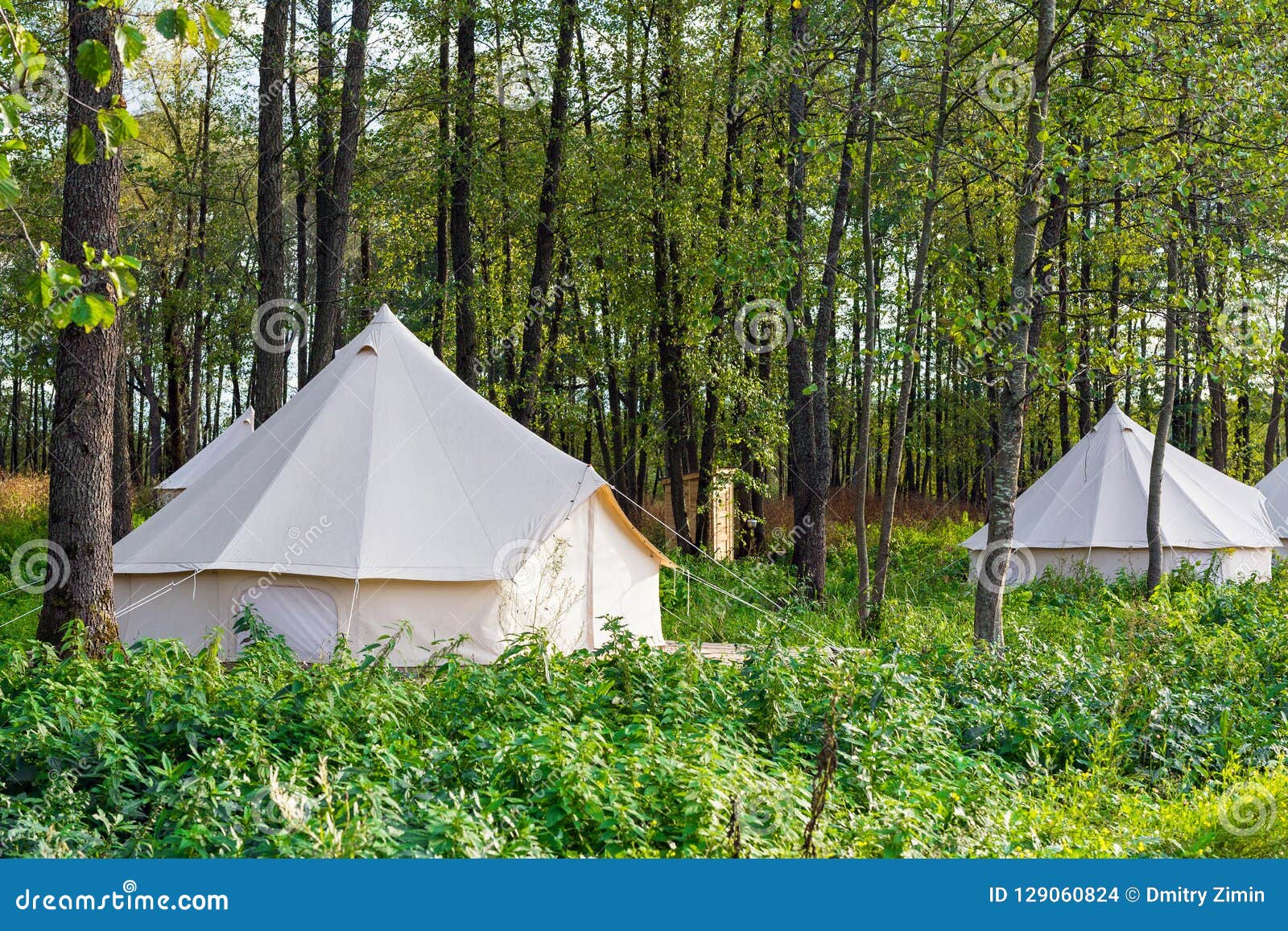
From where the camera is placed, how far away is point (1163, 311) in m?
10.6

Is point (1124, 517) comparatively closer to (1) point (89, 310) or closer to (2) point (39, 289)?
(1) point (89, 310)

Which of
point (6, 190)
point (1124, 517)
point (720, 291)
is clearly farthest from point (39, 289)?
point (1124, 517)

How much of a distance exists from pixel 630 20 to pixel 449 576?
12.2 metres

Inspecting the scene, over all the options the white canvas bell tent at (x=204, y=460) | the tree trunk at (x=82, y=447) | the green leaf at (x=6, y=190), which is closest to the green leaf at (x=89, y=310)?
the green leaf at (x=6, y=190)

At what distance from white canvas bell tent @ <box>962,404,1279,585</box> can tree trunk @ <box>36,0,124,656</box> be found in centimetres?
1209

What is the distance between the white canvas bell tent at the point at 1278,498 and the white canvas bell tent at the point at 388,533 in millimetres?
14503

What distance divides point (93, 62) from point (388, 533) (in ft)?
21.5

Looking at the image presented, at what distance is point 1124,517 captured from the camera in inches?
657

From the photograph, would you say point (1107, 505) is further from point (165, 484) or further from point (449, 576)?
point (165, 484)

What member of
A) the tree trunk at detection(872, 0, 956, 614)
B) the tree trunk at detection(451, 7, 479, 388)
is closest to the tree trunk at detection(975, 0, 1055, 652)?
the tree trunk at detection(872, 0, 956, 614)

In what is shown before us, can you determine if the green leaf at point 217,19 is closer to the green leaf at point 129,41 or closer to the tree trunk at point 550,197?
the green leaf at point 129,41

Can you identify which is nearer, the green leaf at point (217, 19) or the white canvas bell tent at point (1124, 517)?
the green leaf at point (217, 19)

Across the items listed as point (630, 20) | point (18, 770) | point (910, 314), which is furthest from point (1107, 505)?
point (18, 770)

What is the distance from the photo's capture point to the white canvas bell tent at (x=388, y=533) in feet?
32.8
